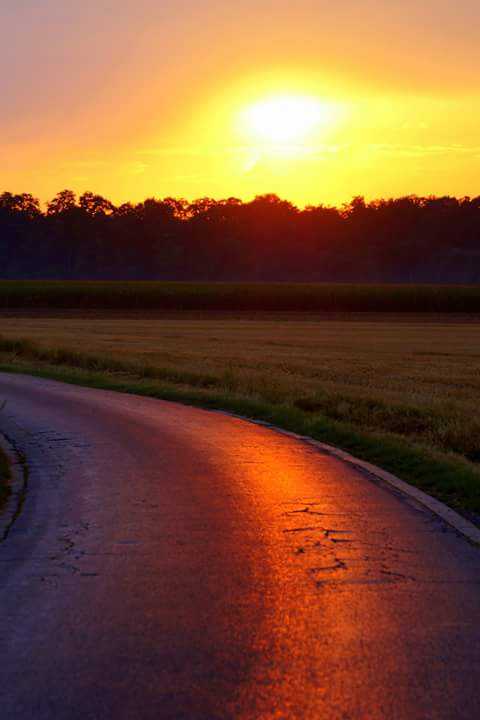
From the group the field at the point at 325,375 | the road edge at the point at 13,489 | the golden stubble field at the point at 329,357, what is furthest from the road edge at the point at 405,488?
the road edge at the point at 13,489

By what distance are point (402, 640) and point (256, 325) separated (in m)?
64.2

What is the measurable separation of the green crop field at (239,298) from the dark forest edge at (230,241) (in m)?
69.4

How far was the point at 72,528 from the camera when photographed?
953 cm

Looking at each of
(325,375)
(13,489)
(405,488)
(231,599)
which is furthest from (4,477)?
(325,375)

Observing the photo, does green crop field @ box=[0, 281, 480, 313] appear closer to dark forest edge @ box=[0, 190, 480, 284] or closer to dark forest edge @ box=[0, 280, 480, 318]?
dark forest edge @ box=[0, 280, 480, 318]

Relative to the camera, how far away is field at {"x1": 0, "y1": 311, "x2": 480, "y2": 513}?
15.6 m

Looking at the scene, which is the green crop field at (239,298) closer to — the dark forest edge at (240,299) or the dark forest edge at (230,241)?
the dark forest edge at (240,299)

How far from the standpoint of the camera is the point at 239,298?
96250mm

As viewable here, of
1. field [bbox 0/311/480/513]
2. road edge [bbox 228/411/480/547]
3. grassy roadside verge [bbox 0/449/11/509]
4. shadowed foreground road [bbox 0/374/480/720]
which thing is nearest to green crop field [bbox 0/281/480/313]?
field [bbox 0/311/480/513]

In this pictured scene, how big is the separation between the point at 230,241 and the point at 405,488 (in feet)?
540

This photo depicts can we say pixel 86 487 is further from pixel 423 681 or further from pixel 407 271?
pixel 407 271

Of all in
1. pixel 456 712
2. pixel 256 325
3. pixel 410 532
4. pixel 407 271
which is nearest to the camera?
pixel 456 712

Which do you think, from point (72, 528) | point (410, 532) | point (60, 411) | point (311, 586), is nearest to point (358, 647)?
point (311, 586)

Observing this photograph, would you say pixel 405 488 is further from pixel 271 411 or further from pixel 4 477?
pixel 271 411
